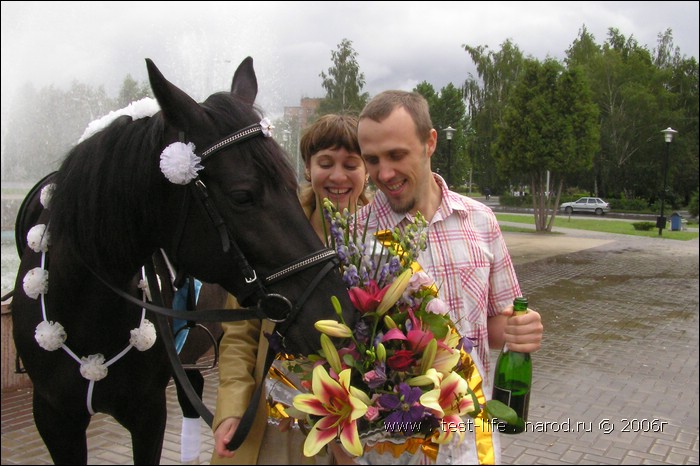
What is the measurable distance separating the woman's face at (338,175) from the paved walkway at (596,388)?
1.24 m

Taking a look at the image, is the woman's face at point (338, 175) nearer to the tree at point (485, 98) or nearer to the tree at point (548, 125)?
the tree at point (485, 98)

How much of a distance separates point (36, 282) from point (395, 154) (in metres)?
1.48

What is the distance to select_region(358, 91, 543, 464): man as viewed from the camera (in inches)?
70.5

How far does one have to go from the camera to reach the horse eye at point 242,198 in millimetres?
1643

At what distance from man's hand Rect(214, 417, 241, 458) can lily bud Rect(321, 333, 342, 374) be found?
45 centimetres

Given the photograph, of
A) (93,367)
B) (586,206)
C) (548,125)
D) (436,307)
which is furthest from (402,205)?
(586,206)

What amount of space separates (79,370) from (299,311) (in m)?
1.17

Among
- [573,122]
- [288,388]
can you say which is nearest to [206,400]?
[288,388]

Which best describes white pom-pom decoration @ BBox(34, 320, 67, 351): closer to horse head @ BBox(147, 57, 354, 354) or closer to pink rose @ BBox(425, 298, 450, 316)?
horse head @ BBox(147, 57, 354, 354)

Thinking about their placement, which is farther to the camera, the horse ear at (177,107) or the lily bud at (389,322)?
the horse ear at (177,107)

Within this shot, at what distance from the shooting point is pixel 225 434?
1660 mm

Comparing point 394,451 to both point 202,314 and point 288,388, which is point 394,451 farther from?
point 202,314

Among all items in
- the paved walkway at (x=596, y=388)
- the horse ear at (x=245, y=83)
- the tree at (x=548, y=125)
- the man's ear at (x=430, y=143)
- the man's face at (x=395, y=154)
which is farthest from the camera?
the tree at (x=548, y=125)

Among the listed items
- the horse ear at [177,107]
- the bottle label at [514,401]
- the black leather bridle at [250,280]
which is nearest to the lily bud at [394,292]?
the black leather bridle at [250,280]
